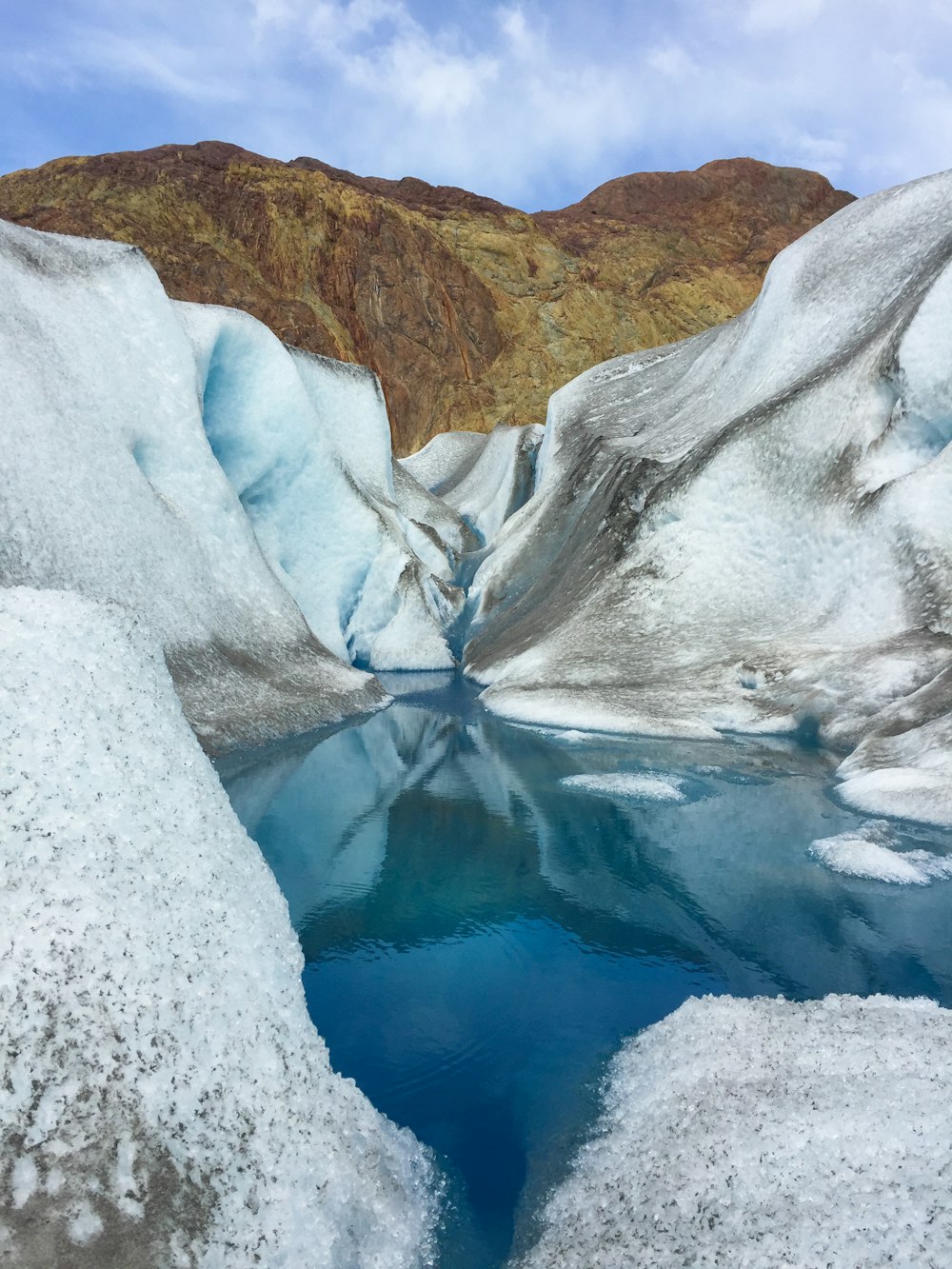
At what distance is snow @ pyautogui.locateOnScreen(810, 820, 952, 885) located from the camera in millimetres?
5824

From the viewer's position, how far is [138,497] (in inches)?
405

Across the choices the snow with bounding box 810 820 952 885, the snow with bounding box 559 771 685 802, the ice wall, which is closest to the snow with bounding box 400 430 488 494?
the ice wall

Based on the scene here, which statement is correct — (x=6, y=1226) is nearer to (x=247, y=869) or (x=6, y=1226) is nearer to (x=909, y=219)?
(x=247, y=869)

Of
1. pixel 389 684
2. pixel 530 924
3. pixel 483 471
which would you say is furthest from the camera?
pixel 483 471

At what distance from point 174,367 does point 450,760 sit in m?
6.52

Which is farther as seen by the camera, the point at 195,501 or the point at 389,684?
the point at 389,684

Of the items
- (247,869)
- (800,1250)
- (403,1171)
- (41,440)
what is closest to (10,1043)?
(247,869)

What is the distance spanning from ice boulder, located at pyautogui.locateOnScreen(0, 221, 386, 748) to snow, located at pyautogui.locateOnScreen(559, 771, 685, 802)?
11.8ft

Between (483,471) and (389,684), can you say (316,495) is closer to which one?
(389,684)

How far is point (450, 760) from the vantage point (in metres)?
9.85

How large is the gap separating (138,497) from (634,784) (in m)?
6.32

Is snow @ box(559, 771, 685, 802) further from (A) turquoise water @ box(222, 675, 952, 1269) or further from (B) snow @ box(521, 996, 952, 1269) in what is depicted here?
(B) snow @ box(521, 996, 952, 1269)

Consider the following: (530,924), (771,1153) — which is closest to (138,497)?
(530,924)

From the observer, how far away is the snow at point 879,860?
5.82m
